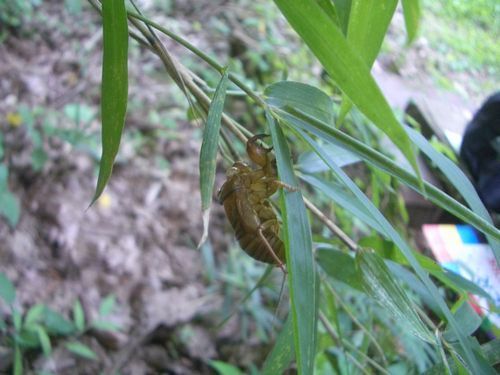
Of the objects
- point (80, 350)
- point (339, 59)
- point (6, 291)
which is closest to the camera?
point (339, 59)

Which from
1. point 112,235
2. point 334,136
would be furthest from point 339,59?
point 112,235

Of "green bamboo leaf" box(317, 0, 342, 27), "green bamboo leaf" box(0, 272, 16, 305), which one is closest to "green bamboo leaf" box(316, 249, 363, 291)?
"green bamboo leaf" box(317, 0, 342, 27)

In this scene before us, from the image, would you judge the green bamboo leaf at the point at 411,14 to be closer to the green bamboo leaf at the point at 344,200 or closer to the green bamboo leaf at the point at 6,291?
the green bamboo leaf at the point at 344,200

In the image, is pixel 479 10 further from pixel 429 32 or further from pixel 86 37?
pixel 86 37

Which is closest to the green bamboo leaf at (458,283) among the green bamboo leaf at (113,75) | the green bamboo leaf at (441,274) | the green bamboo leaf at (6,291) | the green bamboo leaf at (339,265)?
the green bamboo leaf at (441,274)

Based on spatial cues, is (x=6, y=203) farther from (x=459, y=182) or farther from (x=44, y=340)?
(x=459, y=182)

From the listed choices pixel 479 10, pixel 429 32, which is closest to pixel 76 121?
pixel 429 32
